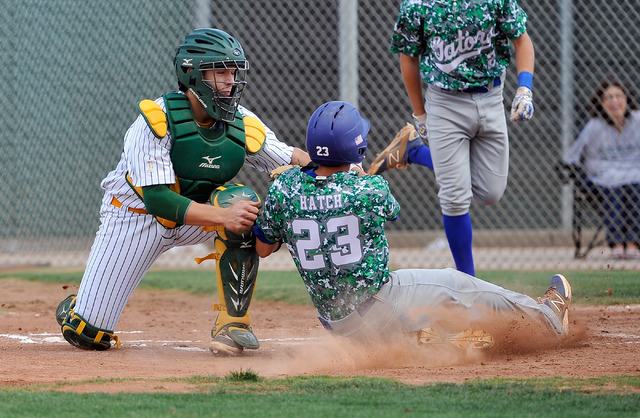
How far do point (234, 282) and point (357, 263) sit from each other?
2.65ft

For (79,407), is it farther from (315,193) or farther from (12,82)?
(12,82)

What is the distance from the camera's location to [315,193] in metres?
3.64

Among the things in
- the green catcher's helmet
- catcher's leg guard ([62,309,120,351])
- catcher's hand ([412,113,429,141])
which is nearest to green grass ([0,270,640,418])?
catcher's leg guard ([62,309,120,351])

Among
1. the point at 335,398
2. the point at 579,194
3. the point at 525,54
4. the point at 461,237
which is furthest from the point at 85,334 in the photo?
the point at 579,194

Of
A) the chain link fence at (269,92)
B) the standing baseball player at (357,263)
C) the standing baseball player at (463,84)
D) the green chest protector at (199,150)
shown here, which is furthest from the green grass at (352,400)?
the chain link fence at (269,92)

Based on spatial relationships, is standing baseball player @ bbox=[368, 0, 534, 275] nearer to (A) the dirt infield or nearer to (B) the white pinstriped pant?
(A) the dirt infield

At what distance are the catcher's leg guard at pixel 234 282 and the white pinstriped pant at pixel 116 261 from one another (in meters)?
0.38

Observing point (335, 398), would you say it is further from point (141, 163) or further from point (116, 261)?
point (116, 261)

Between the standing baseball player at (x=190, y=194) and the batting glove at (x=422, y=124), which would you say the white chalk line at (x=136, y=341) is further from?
the batting glove at (x=422, y=124)

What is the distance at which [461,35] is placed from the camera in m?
4.68

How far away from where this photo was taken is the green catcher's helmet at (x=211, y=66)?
13.7 ft

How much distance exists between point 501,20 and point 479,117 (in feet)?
1.73

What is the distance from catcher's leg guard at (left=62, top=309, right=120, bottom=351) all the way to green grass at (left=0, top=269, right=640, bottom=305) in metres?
2.15

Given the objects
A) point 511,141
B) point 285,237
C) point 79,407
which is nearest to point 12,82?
point 511,141
